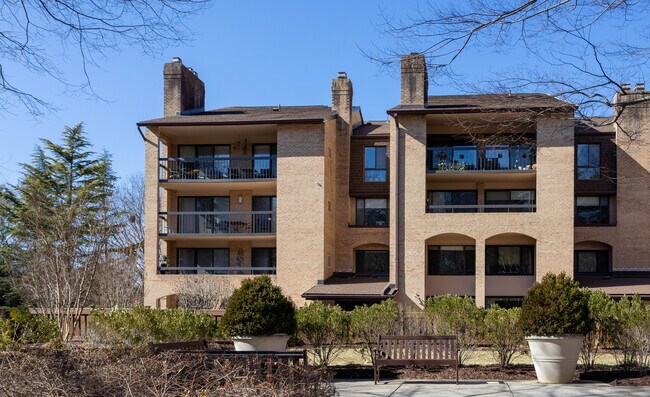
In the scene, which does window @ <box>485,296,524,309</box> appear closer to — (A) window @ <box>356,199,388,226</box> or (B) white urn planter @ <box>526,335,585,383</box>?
(A) window @ <box>356,199,388,226</box>

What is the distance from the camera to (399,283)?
34.9 meters

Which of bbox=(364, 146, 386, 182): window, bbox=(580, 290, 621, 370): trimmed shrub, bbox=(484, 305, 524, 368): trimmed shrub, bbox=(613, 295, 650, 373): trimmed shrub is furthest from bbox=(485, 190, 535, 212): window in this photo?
bbox=(613, 295, 650, 373): trimmed shrub

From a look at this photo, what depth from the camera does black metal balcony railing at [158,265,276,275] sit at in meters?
36.8

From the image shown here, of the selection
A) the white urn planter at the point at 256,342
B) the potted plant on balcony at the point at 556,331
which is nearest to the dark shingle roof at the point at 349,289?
the white urn planter at the point at 256,342

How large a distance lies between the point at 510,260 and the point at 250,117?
13732 millimetres

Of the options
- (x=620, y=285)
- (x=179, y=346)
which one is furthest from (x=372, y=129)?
(x=179, y=346)

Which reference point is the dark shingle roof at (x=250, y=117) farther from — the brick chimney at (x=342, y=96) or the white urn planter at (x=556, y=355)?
the white urn planter at (x=556, y=355)

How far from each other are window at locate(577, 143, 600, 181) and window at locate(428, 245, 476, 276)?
656cm

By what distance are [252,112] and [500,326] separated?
931 inches

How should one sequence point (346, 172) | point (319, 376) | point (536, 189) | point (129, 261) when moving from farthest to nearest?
point (129, 261)
point (346, 172)
point (536, 189)
point (319, 376)

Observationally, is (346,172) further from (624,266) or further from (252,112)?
(624,266)

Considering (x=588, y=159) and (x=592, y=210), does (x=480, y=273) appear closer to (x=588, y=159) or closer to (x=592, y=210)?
(x=592, y=210)

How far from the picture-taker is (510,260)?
36.4m

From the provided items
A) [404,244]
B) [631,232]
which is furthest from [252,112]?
[631,232]
